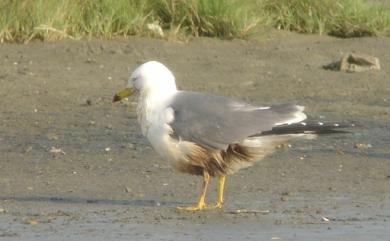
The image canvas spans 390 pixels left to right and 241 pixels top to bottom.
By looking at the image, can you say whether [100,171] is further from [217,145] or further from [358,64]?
[358,64]

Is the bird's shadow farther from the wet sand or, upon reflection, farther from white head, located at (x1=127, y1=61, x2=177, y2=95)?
white head, located at (x1=127, y1=61, x2=177, y2=95)

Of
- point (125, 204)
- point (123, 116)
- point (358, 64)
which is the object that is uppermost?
point (358, 64)

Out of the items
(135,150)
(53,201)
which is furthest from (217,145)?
(135,150)

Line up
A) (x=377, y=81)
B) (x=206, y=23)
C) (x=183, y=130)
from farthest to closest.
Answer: (x=206, y=23)
(x=377, y=81)
(x=183, y=130)

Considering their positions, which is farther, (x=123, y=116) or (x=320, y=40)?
(x=320, y=40)

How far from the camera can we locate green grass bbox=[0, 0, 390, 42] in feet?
43.8

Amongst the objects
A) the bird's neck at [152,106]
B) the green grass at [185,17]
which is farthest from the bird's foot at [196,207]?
the green grass at [185,17]

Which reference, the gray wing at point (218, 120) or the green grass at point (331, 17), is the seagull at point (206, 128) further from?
the green grass at point (331, 17)

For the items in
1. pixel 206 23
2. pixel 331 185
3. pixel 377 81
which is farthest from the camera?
pixel 206 23

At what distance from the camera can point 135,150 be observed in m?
10.2

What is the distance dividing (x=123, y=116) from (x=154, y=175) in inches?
85.6

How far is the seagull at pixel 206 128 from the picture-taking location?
27.0 feet

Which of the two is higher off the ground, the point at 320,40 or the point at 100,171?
the point at 320,40

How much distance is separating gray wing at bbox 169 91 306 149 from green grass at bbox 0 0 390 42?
5146 millimetres
